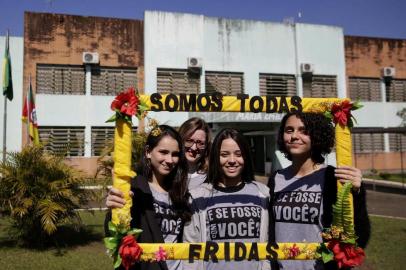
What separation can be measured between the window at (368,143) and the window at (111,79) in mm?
12794

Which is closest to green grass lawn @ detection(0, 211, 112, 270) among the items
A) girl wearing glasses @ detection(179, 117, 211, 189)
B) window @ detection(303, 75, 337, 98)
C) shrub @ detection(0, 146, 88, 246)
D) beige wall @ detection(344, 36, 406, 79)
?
shrub @ detection(0, 146, 88, 246)

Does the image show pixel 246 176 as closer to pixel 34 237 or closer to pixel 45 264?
pixel 45 264

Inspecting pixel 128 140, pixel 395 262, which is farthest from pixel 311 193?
pixel 395 262

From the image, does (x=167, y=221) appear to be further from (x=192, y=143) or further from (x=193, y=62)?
(x=193, y=62)

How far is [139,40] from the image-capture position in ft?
59.3

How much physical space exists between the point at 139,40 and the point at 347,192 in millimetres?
16879

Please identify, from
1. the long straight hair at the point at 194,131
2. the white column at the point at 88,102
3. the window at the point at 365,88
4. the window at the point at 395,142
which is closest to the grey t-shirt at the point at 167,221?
the long straight hair at the point at 194,131

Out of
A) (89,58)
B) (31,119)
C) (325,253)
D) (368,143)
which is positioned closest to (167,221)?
(325,253)

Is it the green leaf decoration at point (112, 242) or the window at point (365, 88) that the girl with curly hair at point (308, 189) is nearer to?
the green leaf decoration at point (112, 242)

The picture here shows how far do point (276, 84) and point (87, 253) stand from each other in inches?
608

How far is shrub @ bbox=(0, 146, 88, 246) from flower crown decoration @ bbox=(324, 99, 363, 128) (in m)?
5.29

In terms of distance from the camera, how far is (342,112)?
274cm

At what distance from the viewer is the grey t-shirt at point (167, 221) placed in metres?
2.70

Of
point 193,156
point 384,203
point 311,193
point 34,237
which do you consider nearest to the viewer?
point 311,193
